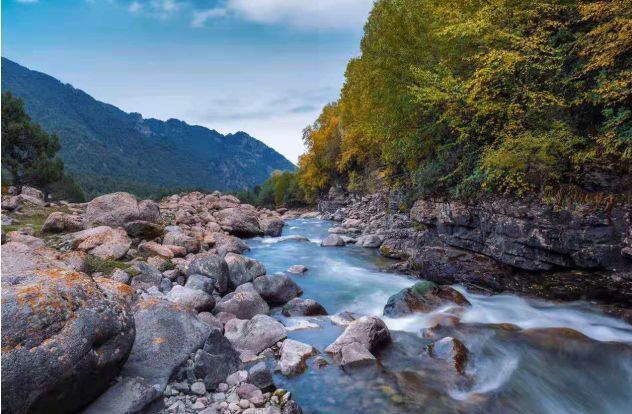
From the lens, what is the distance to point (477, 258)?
12.4 metres

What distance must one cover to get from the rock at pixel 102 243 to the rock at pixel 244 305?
206 inches

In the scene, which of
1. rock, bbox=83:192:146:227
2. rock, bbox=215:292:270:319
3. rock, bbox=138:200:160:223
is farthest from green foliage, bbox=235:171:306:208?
rock, bbox=215:292:270:319

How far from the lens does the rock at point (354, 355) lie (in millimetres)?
7809

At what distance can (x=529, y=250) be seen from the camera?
10742 millimetres

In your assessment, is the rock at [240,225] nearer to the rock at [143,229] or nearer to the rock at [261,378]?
the rock at [143,229]

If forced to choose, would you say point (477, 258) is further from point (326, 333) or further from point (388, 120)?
point (388, 120)

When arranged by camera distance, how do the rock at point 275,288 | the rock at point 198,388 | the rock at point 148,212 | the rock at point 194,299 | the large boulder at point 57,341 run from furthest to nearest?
1. the rock at point 148,212
2. the rock at point 275,288
3. the rock at point 194,299
4. the rock at point 198,388
5. the large boulder at point 57,341

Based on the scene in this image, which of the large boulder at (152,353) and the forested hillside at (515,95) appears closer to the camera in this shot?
the large boulder at (152,353)

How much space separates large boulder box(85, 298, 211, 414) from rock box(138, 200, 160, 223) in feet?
38.1

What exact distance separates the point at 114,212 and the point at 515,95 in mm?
17109

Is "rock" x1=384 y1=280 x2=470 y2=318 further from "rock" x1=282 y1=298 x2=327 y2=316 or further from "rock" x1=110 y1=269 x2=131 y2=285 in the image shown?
"rock" x1=110 y1=269 x2=131 y2=285

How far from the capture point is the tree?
28.0m

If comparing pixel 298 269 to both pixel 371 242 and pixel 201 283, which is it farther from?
pixel 371 242

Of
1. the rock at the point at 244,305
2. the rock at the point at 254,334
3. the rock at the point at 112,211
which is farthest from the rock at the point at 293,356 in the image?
the rock at the point at 112,211
